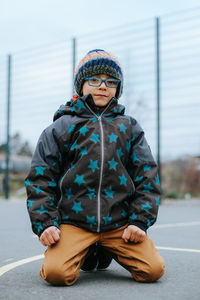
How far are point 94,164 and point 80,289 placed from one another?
0.62 meters

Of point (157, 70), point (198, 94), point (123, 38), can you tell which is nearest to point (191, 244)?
point (198, 94)

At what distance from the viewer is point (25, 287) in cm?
221

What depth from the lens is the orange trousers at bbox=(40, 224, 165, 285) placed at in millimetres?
2234

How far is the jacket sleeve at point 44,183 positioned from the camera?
2270mm

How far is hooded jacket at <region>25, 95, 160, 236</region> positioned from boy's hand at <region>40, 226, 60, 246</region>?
0.02 meters

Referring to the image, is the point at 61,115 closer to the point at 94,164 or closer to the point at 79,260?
the point at 94,164

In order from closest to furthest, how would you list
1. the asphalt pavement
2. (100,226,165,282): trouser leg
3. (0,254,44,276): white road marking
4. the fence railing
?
1. the asphalt pavement
2. (100,226,165,282): trouser leg
3. (0,254,44,276): white road marking
4. the fence railing

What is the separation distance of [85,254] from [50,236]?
0.81ft

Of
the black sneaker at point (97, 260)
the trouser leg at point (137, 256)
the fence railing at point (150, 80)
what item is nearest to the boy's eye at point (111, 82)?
the trouser leg at point (137, 256)

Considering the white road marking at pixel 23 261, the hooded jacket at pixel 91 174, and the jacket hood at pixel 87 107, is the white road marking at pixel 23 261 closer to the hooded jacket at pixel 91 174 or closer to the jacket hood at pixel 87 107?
the hooded jacket at pixel 91 174

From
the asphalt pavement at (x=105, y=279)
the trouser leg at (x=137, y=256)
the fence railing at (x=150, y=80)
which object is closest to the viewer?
the asphalt pavement at (x=105, y=279)

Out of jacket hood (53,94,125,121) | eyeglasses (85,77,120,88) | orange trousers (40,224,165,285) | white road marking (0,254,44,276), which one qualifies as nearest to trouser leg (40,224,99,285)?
orange trousers (40,224,165,285)

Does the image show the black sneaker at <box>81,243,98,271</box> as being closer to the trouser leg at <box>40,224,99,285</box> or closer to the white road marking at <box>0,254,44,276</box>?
the trouser leg at <box>40,224,99,285</box>

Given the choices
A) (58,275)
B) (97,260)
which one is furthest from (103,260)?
(58,275)
